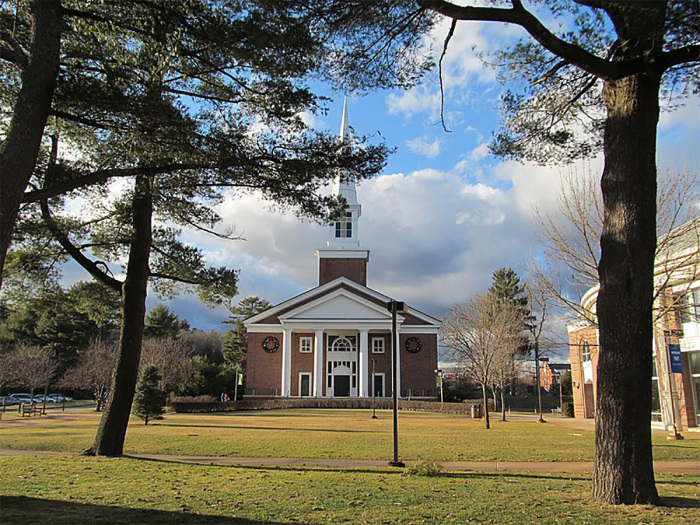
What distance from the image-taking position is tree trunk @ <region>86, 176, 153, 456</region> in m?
12.1

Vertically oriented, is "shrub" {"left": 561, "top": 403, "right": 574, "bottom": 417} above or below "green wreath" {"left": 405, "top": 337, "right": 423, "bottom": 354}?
below

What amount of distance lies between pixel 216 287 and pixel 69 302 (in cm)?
410

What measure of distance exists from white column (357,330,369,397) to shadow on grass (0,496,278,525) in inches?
1637

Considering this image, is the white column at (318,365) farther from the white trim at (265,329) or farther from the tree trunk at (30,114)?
the tree trunk at (30,114)

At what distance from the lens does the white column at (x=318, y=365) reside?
47219 mm

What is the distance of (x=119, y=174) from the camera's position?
9.40 metres

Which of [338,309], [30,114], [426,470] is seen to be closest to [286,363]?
[338,309]

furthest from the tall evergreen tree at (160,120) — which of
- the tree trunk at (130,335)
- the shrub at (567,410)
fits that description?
the shrub at (567,410)

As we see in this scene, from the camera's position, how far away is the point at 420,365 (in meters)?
49.3

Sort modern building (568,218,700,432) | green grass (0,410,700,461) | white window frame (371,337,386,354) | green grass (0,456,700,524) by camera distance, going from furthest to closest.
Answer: white window frame (371,337,386,354) < modern building (568,218,700,432) < green grass (0,410,700,461) < green grass (0,456,700,524)

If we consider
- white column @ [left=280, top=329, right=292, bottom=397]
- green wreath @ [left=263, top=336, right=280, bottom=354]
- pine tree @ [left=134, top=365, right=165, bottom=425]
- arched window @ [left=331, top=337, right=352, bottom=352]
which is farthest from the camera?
arched window @ [left=331, top=337, right=352, bottom=352]

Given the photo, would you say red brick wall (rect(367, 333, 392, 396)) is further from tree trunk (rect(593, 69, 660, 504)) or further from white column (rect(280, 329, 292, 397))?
tree trunk (rect(593, 69, 660, 504))

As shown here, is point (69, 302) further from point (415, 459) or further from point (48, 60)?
point (415, 459)

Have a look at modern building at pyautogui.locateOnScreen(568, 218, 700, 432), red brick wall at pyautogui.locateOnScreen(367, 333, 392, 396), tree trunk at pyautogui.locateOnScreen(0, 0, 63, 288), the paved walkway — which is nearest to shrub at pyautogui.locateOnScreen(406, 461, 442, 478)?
the paved walkway
